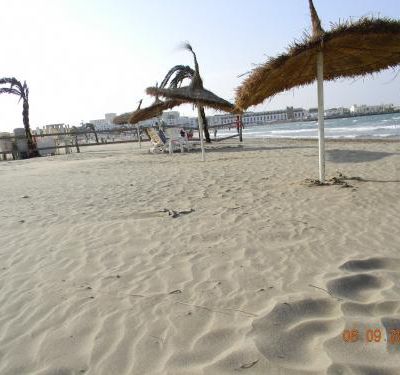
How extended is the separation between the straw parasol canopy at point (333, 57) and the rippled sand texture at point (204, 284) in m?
1.77

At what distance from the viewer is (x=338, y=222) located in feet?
12.2

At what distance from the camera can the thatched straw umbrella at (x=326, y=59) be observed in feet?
14.7

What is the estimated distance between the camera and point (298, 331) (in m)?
1.91

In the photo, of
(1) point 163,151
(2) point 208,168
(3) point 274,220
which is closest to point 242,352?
(3) point 274,220

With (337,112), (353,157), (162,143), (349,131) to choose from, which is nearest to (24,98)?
(162,143)

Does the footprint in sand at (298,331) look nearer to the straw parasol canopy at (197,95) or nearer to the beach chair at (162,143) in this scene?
the straw parasol canopy at (197,95)

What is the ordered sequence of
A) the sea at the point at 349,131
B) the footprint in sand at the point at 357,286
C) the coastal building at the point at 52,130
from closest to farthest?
the footprint in sand at the point at 357,286
the sea at the point at 349,131
the coastal building at the point at 52,130

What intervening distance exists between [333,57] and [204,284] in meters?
4.76

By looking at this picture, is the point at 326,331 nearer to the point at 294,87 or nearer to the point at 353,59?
the point at 353,59

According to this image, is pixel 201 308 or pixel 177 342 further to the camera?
pixel 201 308

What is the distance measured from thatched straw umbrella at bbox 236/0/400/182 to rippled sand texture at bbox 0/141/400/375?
1668mm

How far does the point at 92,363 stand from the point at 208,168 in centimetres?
665

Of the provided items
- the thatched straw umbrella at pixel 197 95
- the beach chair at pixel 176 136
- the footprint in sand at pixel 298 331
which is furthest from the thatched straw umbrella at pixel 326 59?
the beach chair at pixel 176 136

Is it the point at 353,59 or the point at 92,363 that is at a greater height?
the point at 353,59
